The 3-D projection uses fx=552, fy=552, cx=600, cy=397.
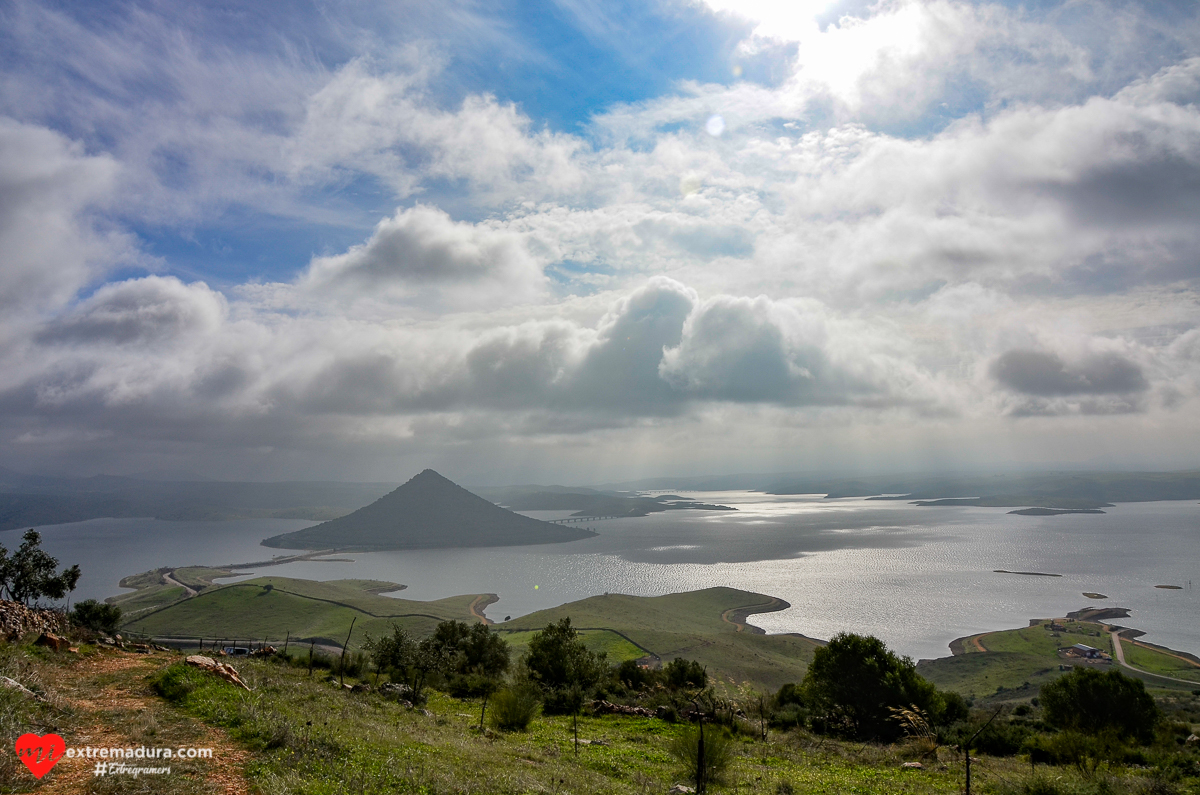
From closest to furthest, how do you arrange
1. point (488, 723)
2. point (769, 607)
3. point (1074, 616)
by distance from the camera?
point (488, 723) < point (1074, 616) < point (769, 607)

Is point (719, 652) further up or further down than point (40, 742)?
further down

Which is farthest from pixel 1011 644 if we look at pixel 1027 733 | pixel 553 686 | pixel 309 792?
pixel 309 792

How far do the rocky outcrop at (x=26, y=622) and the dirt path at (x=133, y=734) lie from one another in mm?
5237

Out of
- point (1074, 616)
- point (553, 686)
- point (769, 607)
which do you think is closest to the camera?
point (553, 686)

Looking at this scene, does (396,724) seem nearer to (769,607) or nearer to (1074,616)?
(769,607)

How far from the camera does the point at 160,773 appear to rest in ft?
36.2

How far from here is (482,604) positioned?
538 ft

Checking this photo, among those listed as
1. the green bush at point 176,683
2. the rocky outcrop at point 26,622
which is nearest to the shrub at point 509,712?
the green bush at point 176,683

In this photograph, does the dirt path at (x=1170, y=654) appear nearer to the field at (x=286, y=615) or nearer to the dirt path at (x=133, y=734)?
the dirt path at (x=133, y=734)

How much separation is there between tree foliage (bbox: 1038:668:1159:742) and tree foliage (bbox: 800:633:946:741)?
723cm

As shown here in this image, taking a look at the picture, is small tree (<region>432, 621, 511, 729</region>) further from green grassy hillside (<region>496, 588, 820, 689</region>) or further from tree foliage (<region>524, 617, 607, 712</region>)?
green grassy hillside (<region>496, 588, 820, 689</region>)

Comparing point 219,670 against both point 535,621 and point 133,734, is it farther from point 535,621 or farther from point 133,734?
point 535,621

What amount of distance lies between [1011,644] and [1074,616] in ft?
127

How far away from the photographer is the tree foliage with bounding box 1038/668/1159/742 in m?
37.0
